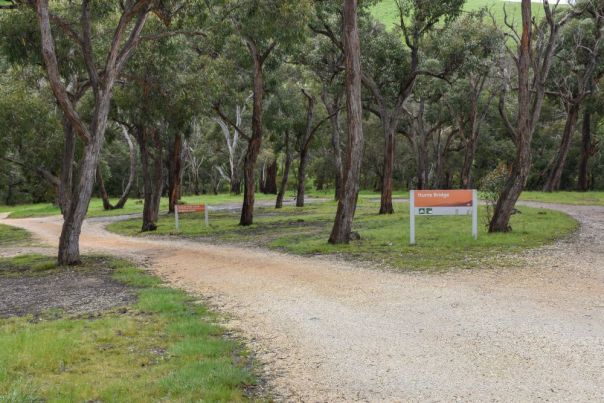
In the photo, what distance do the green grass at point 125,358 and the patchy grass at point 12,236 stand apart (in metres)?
14.8

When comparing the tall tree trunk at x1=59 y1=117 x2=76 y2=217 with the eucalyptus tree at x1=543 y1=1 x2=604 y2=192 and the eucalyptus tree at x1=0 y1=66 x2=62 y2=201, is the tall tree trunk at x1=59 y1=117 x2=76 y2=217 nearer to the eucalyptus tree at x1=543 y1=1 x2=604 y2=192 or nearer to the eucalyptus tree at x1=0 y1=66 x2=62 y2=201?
the eucalyptus tree at x1=0 y1=66 x2=62 y2=201

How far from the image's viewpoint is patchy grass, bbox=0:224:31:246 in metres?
20.6

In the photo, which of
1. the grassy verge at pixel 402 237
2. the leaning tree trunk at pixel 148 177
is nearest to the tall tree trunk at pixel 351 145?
the grassy verge at pixel 402 237

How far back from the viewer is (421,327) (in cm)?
624

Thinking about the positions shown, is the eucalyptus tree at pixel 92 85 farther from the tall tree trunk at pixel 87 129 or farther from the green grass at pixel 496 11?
the green grass at pixel 496 11

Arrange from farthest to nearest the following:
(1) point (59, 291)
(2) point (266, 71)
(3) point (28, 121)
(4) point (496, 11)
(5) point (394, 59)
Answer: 1. (4) point (496, 11)
2. (2) point (266, 71)
3. (5) point (394, 59)
4. (3) point (28, 121)
5. (1) point (59, 291)

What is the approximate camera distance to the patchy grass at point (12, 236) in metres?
20.6

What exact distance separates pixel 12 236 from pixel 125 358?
20.0 meters

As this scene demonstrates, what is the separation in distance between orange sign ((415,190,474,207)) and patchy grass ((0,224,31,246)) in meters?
15.3

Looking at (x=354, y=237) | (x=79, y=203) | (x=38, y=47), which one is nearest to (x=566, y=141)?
(x=354, y=237)

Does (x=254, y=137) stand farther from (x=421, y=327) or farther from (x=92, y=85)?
(x=421, y=327)

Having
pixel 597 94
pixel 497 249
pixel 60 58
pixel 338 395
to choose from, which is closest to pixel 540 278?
pixel 497 249

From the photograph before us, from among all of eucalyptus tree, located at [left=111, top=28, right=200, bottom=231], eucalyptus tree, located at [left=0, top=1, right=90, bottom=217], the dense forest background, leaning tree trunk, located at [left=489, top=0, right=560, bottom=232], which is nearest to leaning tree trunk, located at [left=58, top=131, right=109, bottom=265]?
eucalyptus tree, located at [left=0, top=1, right=90, bottom=217]

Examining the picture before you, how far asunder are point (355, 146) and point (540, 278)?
619 centimetres
